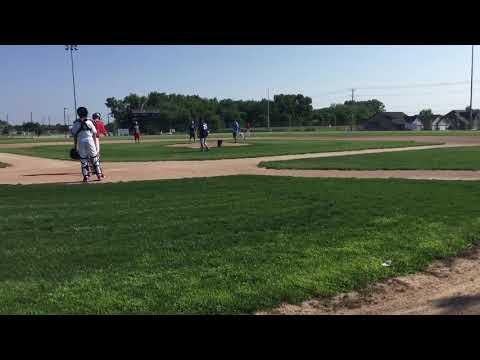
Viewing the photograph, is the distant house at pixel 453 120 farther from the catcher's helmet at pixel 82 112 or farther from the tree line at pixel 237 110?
the catcher's helmet at pixel 82 112

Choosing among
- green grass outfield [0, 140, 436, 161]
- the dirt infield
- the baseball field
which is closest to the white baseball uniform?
the dirt infield

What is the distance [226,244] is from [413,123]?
124m

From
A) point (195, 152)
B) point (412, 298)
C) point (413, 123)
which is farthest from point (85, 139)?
point (413, 123)

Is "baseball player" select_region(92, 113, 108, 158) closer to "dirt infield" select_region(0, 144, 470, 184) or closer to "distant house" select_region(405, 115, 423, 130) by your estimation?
"dirt infield" select_region(0, 144, 470, 184)

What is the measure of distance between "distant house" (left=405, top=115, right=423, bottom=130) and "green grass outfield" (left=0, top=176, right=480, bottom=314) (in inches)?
4533

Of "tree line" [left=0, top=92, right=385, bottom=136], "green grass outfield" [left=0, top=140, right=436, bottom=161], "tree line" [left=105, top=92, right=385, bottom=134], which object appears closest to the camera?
"green grass outfield" [left=0, top=140, right=436, bottom=161]

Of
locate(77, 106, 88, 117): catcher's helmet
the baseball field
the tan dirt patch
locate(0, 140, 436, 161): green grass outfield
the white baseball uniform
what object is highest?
locate(77, 106, 88, 117): catcher's helmet

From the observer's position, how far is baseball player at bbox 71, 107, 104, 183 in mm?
12625
